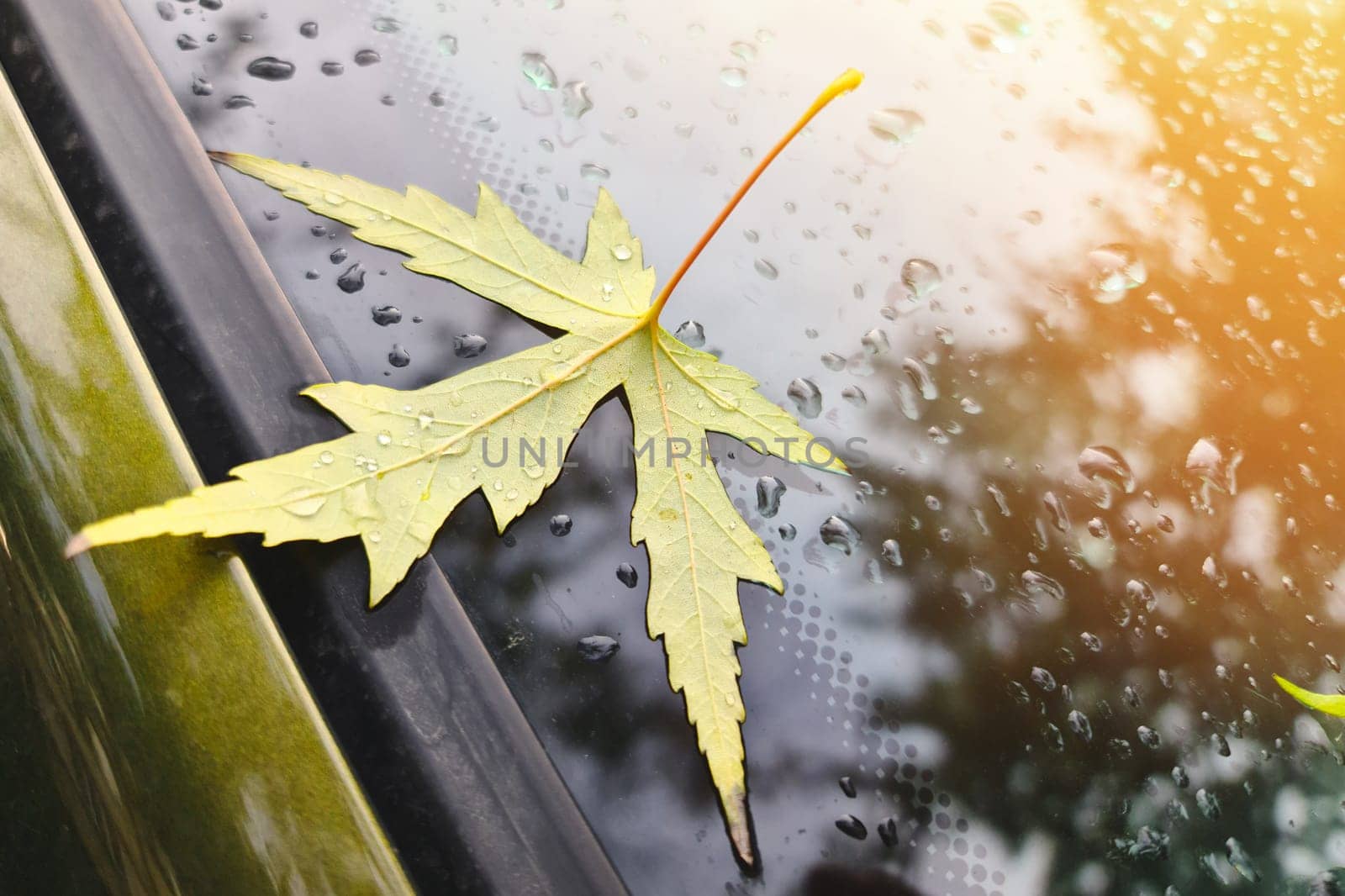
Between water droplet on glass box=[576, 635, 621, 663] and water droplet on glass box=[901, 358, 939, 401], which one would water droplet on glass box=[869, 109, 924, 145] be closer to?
water droplet on glass box=[901, 358, 939, 401]

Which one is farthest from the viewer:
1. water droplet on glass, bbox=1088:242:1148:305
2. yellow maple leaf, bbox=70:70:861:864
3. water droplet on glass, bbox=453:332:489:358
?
water droplet on glass, bbox=1088:242:1148:305

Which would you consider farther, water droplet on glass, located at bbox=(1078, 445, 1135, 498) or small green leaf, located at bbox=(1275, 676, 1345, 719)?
water droplet on glass, located at bbox=(1078, 445, 1135, 498)

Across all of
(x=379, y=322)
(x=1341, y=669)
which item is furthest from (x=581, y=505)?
(x=1341, y=669)

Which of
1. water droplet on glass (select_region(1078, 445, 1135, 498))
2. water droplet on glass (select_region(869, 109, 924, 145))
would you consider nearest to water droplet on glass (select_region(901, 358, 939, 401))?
water droplet on glass (select_region(1078, 445, 1135, 498))

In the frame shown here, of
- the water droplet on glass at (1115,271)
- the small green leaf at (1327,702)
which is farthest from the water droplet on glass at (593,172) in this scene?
the small green leaf at (1327,702)

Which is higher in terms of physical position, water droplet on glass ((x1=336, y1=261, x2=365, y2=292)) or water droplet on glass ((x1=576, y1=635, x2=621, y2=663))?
water droplet on glass ((x1=336, y1=261, x2=365, y2=292))

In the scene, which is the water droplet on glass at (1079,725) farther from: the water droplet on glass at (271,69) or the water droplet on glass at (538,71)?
the water droplet on glass at (271,69)
